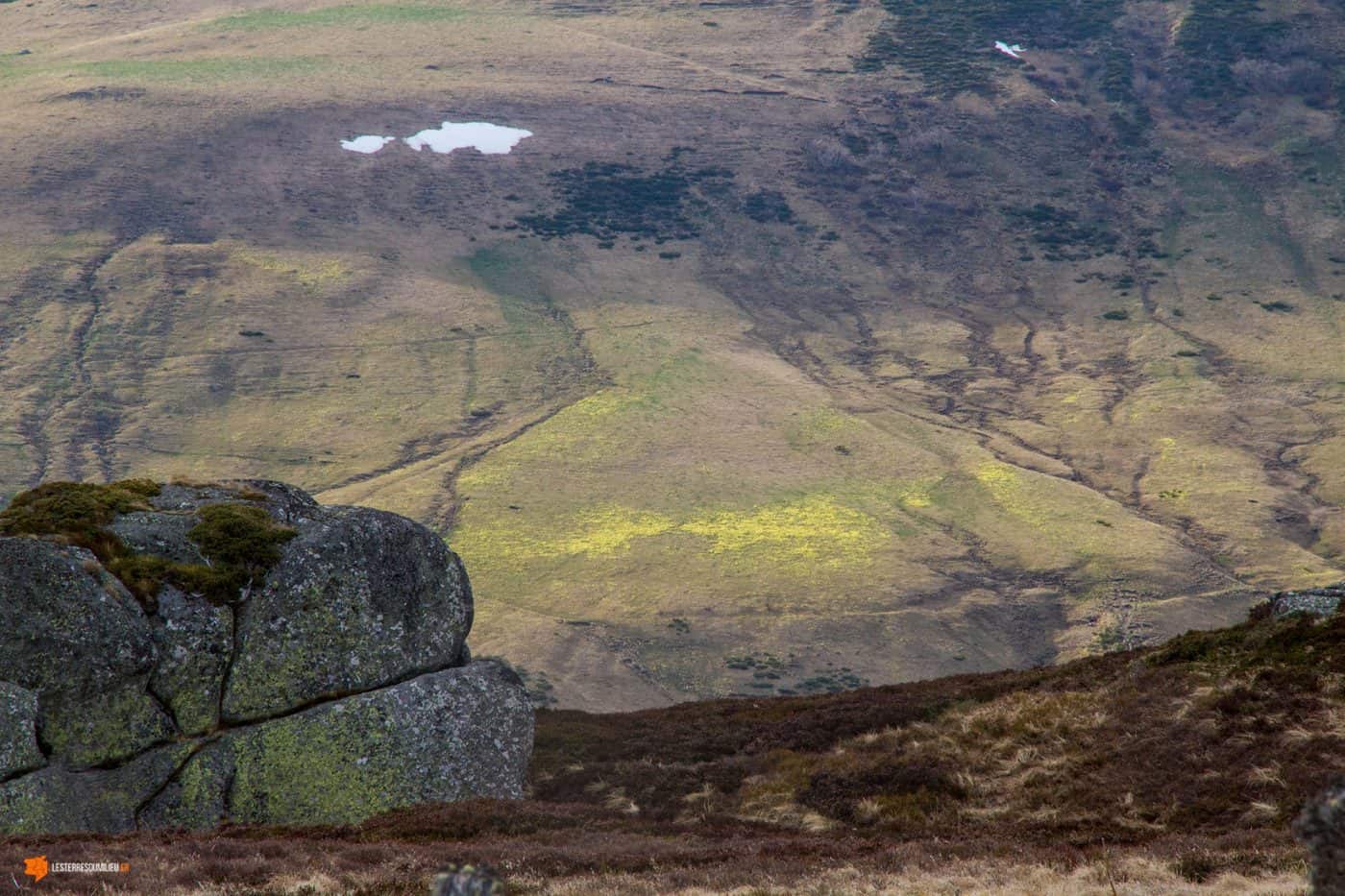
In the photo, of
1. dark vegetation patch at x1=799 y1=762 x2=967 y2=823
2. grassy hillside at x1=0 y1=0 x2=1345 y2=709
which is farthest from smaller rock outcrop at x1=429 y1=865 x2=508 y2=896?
grassy hillside at x1=0 y1=0 x2=1345 y2=709

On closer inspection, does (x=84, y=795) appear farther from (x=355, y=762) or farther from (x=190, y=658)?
(x=355, y=762)

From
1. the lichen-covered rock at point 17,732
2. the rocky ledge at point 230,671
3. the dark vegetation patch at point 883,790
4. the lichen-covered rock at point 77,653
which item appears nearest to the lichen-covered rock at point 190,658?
the rocky ledge at point 230,671

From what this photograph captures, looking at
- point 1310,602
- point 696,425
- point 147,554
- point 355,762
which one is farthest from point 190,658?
point 696,425

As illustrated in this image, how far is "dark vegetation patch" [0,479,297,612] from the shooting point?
99.6ft

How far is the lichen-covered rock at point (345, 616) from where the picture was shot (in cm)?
3067

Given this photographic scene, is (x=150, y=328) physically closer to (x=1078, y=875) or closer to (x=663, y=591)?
(x=663, y=591)

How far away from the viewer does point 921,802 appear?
28031 millimetres

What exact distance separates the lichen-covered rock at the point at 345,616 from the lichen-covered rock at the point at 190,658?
0.41 metres

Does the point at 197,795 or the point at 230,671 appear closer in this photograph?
the point at 197,795

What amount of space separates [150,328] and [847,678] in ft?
388

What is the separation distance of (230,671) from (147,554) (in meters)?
4.11

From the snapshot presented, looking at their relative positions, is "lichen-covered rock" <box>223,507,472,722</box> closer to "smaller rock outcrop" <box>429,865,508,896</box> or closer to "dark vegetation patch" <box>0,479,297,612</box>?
"dark vegetation patch" <box>0,479,297,612</box>

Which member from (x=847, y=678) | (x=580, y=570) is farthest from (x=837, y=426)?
(x=847, y=678)

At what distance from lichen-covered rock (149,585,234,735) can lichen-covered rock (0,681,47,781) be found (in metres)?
2.92
